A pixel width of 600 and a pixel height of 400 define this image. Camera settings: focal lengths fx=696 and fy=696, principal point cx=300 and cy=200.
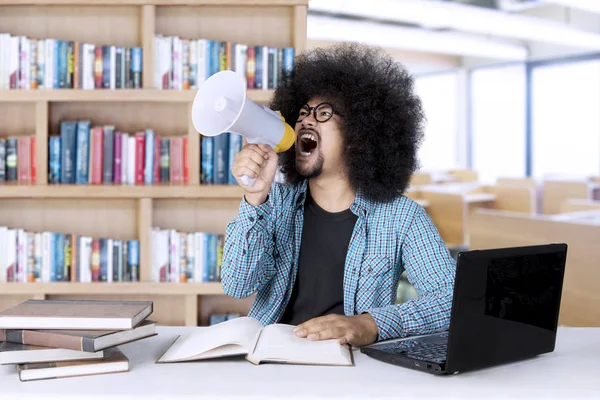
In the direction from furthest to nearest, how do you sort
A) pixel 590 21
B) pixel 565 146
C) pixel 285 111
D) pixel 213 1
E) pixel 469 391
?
pixel 565 146
pixel 590 21
pixel 213 1
pixel 285 111
pixel 469 391

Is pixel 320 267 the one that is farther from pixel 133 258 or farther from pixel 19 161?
pixel 19 161

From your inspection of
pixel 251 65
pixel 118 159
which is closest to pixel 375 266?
pixel 251 65

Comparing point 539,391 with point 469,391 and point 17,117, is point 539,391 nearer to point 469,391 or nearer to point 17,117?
point 469,391

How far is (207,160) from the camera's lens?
2895mm

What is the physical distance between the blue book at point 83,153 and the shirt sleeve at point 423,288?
153cm

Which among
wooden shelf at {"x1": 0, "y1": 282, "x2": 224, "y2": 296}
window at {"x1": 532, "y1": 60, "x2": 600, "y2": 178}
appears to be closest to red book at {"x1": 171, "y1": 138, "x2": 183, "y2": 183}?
wooden shelf at {"x1": 0, "y1": 282, "x2": 224, "y2": 296}

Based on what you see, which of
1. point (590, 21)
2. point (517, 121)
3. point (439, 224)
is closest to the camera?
point (439, 224)

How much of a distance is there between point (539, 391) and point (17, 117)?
253 centimetres

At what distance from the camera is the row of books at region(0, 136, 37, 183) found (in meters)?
2.88

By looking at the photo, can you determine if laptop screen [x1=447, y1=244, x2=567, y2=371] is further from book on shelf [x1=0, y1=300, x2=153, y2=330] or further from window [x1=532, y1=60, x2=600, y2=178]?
window [x1=532, y1=60, x2=600, y2=178]

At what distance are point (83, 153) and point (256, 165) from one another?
1508 millimetres

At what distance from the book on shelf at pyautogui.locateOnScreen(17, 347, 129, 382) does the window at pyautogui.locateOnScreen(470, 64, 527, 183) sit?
960 cm

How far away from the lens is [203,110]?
4.73ft

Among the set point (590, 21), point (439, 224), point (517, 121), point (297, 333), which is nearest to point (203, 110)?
point (297, 333)
